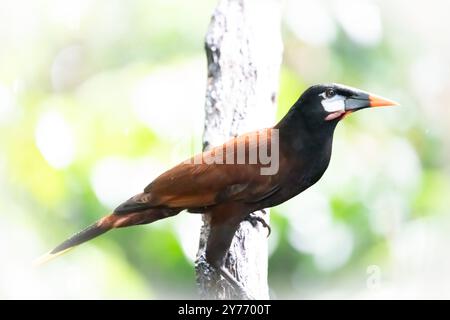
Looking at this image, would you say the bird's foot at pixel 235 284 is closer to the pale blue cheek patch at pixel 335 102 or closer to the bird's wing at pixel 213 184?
the bird's wing at pixel 213 184

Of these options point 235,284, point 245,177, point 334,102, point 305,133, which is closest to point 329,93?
point 334,102

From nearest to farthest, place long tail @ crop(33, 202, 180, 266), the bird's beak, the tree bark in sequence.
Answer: the bird's beak → long tail @ crop(33, 202, 180, 266) → the tree bark

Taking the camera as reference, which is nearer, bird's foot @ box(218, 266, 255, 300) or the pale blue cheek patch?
the pale blue cheek patch

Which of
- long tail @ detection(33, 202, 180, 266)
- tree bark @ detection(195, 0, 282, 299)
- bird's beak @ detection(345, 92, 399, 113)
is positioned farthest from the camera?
tree bark @ detection(195, 0, 282, 299)

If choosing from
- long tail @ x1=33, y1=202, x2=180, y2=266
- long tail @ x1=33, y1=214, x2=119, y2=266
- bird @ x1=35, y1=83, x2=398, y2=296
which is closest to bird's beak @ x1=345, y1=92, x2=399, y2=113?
bird @ x1=35, y1=83, x2=398, y2=296

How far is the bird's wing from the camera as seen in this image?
221 cm

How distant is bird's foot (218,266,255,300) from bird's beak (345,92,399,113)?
62 centimetres

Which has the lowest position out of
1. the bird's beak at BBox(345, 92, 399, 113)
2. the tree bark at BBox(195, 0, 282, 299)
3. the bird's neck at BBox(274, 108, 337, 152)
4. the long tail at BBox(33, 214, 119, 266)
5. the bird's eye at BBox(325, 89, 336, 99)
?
the long tail at BBox(33, 214, 119, 266)

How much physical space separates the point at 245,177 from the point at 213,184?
10 centimetres

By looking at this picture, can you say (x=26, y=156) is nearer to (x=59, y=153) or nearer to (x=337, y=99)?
(x=59, y=153)

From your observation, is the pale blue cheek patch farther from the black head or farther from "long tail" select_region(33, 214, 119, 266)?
"long tail" select_region(33, 214, 119, 266)

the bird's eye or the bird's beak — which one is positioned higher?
the bird's eye

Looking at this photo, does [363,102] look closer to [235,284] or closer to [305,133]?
[305,133]

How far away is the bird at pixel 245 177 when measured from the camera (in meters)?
2.17
